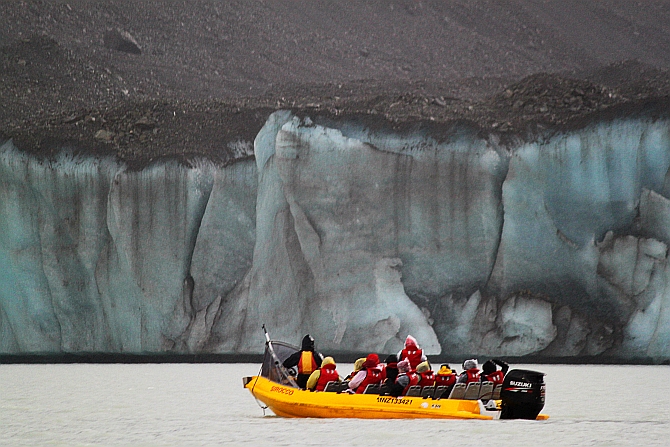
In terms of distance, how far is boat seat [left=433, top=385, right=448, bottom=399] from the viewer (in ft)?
42.6

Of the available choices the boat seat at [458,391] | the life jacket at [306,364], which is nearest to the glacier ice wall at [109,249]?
the life jacket at [306,364]

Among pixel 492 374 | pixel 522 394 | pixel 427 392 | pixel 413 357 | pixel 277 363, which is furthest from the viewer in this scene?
pixel 277 363

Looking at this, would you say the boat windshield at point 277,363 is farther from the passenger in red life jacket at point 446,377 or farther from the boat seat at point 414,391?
the passenger in red life jacket at point 446,377

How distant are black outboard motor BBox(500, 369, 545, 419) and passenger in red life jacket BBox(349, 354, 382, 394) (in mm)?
1534

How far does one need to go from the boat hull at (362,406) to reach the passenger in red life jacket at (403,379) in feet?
0.50

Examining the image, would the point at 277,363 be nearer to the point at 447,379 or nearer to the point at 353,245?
the point at 447,379

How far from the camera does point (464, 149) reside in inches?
1037

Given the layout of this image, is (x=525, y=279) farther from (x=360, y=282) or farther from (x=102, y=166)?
(x=102, y=166)

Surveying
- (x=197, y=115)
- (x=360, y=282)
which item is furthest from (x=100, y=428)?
(x=197, y=115)

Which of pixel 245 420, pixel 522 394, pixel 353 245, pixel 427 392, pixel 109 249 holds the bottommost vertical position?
pixel 109 249

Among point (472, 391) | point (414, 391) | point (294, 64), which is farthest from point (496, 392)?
point (294, 64)

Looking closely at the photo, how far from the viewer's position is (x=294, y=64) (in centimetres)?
6319

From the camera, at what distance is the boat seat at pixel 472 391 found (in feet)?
41.9

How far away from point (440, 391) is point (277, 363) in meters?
2.12
